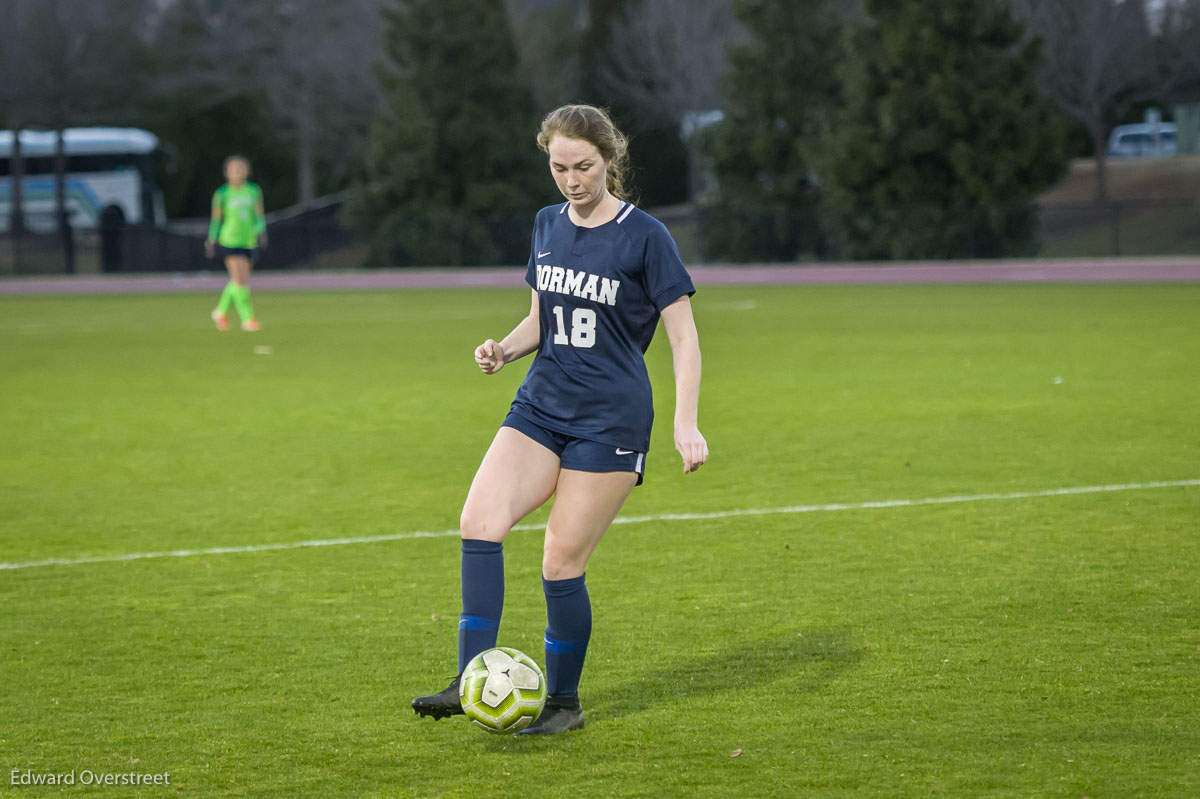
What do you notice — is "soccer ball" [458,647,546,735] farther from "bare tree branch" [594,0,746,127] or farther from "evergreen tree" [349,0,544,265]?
"bare tree branch" [594,0,746,127]

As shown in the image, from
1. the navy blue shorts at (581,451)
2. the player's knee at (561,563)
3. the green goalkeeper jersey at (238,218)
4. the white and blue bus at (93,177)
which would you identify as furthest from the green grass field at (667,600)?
the white and blue bus at (93,177)

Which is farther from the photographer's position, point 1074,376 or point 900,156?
point 900,156

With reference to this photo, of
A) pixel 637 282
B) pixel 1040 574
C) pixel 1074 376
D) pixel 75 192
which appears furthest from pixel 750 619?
pixel 75 192

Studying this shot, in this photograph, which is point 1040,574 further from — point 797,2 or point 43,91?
point 43,91

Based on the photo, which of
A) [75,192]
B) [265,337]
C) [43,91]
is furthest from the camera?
[75,192]

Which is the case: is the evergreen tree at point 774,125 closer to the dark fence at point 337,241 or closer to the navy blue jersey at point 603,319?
the dark fence at point 337,241

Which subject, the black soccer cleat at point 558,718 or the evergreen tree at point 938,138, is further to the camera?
the evergreen tree at point 938,138

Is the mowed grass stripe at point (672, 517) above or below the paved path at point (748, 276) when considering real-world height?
above

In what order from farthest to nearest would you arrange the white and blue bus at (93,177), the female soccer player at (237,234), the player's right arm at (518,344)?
the white and blue bus at (93,177) → the female soccer player at (237,234) → the player's right arm at (518,344)

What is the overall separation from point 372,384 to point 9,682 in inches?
396

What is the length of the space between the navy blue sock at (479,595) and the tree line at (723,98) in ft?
111

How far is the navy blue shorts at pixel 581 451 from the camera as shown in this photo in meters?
4.88

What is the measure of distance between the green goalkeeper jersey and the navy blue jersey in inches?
709

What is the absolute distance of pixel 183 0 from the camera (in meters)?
59.6
